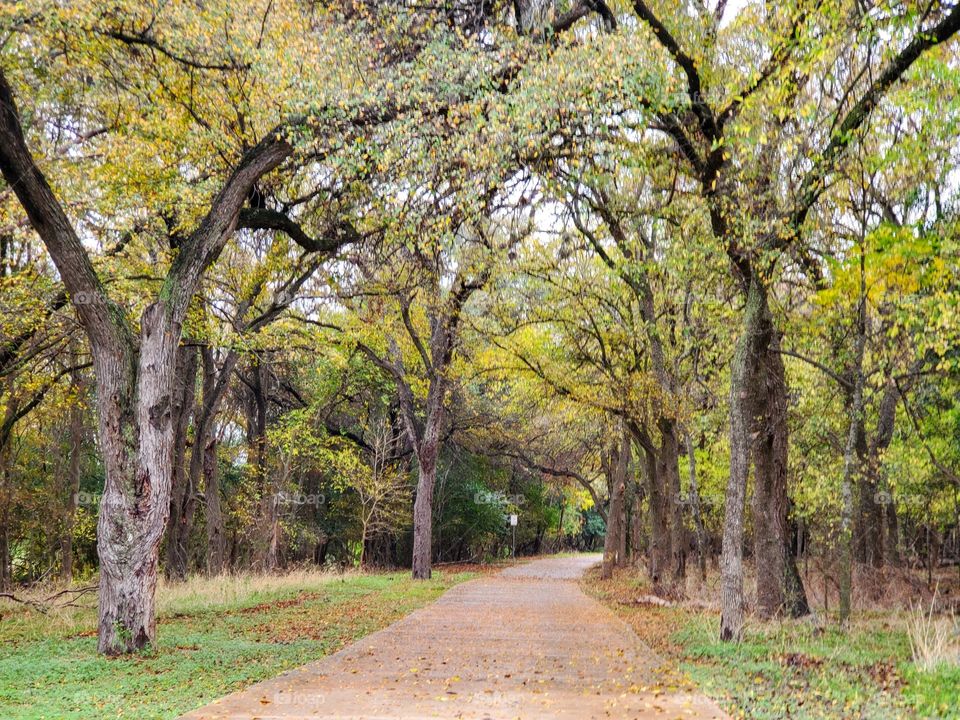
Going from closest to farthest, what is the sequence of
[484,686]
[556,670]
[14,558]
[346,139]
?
[484,686], [556,670], [346,139], [14,558]

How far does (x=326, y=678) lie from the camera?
7.79 metres

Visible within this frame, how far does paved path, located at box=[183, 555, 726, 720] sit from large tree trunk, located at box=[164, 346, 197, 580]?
9.31 metres

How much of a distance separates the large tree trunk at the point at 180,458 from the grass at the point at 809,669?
40.6ft

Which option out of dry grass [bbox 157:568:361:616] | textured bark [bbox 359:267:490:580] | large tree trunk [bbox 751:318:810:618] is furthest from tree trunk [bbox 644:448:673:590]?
dry grass [bbox 157:568:361:616]

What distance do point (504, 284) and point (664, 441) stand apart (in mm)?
5645

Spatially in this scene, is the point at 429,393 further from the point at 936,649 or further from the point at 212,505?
the point at 936,649

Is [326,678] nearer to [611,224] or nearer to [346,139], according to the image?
[346,139]

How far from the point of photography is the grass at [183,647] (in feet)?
21.7

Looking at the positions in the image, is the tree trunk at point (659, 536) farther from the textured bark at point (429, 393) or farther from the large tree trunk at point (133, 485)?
the large tree trunk at point (133, 485)

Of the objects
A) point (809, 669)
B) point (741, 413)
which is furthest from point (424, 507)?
point (809, 669)

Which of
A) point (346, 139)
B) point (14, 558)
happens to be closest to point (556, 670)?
point (346, 139)

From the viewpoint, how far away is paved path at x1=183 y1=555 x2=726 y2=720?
6.30 m

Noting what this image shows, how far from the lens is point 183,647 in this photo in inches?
378

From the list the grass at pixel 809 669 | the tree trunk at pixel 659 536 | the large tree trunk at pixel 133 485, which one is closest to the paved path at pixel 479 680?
the grass at pixel 809 669
